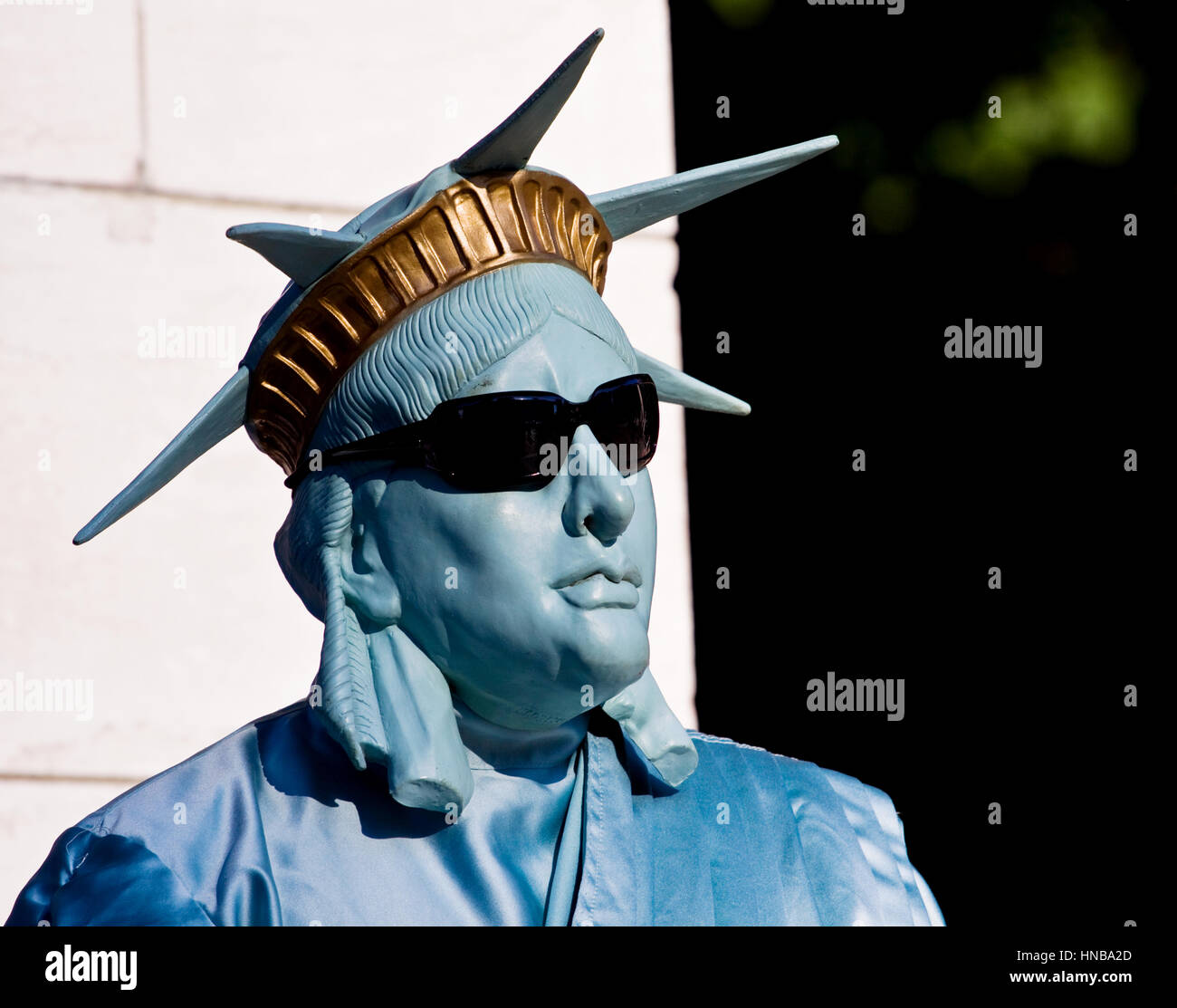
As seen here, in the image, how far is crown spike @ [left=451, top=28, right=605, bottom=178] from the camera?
10.3 feet

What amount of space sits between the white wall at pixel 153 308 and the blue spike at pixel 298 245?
5.71 feet

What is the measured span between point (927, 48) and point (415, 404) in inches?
104

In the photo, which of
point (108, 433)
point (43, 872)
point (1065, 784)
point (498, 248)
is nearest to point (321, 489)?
point (498, 248)

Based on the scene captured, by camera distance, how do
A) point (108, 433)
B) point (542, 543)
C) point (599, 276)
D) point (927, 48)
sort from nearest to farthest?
point (542, 543) < point (599, 276) < point (108, 433) < point (927, 48)

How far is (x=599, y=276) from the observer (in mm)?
3527

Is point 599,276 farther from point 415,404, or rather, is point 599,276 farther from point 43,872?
point 43,872

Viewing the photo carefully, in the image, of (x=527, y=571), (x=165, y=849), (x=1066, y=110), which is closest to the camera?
(x=527, y=571)

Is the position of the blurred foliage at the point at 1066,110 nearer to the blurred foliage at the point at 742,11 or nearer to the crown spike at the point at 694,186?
the blurred foliage at the point at 742,11

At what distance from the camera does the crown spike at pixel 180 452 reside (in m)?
3.34

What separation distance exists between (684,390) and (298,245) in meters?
0.78

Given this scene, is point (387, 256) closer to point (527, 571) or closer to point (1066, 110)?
point (527, 571)

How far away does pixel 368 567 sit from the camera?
3260 mm

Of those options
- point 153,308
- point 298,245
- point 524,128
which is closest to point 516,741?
point 298,245

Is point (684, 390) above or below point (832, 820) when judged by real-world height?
above
